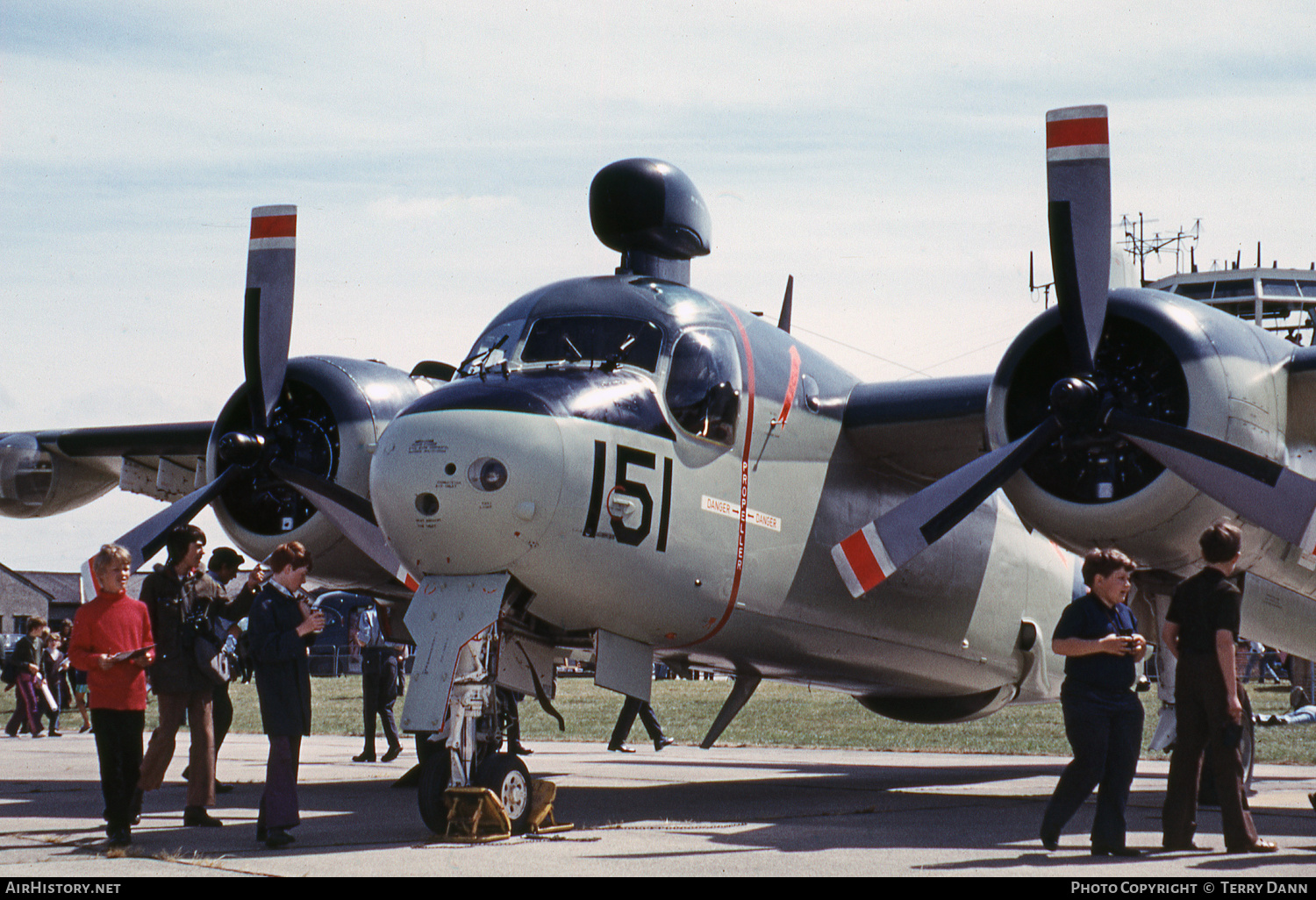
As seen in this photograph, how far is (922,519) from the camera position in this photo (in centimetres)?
995

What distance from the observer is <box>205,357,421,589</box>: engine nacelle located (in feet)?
40.9

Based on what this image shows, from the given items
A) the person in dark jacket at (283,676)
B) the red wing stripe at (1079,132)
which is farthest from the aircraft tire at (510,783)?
the red wing stripe at (1079,132)

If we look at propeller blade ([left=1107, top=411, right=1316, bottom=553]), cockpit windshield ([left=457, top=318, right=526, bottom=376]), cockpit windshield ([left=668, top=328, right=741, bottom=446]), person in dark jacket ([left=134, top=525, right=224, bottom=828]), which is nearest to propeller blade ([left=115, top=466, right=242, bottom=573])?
person in dark jacket ([left=134, top=525, right=224, bottom=828])

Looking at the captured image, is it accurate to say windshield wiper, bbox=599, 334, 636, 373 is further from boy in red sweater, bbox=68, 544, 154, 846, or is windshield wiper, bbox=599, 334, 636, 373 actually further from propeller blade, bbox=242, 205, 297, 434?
propeller blade, bbox=242, 205, 297, 434

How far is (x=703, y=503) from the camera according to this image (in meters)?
10.2

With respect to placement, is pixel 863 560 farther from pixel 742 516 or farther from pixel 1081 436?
pixel 1081 436

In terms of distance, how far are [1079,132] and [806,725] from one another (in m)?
17.6

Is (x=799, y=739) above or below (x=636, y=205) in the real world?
below

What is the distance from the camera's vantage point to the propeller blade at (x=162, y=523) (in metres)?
12.3

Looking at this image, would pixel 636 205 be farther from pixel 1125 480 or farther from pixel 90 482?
pixel 90 482

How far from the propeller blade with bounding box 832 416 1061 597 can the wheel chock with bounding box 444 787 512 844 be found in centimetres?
310

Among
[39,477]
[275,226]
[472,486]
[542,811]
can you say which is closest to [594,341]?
[472,486]
